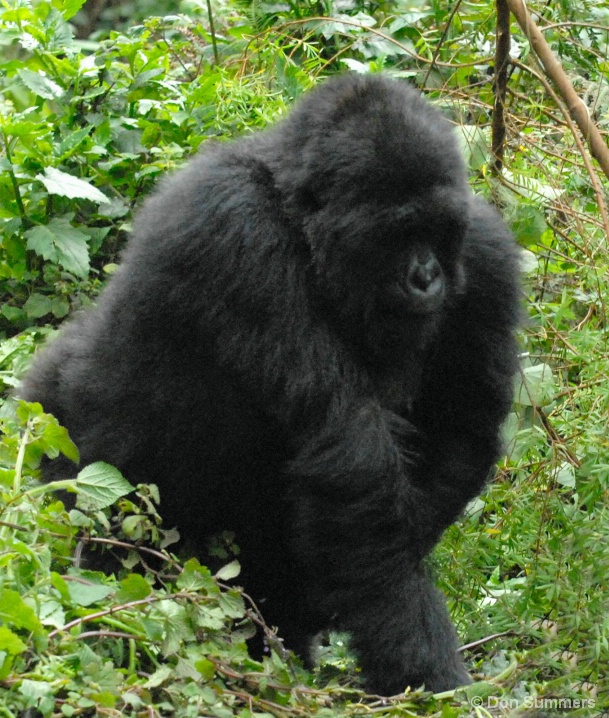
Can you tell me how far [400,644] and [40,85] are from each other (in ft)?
9.80

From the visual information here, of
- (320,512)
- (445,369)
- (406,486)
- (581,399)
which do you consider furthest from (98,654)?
(581,399)

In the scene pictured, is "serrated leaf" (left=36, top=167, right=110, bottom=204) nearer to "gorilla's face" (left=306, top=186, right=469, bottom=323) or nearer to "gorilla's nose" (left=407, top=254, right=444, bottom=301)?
"gorilla's face" (left=306, top=186, right=469, bottom=323)

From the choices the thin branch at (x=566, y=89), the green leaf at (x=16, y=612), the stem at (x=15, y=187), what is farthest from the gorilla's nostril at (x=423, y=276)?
the stem at (x=15, y=187)

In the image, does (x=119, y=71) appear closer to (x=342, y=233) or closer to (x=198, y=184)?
(x=198, y=184)

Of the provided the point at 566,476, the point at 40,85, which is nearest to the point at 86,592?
the point at 566,476

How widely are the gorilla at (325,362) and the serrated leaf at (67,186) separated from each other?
106cm

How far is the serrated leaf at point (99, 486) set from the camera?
2.88 meters

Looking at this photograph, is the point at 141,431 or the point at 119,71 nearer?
the point at 141,431

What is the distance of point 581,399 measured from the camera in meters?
3.52

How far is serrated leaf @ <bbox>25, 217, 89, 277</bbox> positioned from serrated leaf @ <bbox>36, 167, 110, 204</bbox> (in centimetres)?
17

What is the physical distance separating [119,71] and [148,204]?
1.83 meters

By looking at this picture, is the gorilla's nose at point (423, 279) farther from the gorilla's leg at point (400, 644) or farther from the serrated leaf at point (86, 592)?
the serrated leaf at point (86, 592)

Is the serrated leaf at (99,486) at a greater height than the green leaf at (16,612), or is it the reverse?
the green leaf at (16,612)

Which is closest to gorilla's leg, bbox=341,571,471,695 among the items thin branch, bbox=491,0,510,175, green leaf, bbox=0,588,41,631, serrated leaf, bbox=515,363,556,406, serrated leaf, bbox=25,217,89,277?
serrated leaf, bbox=515,363,556,406
